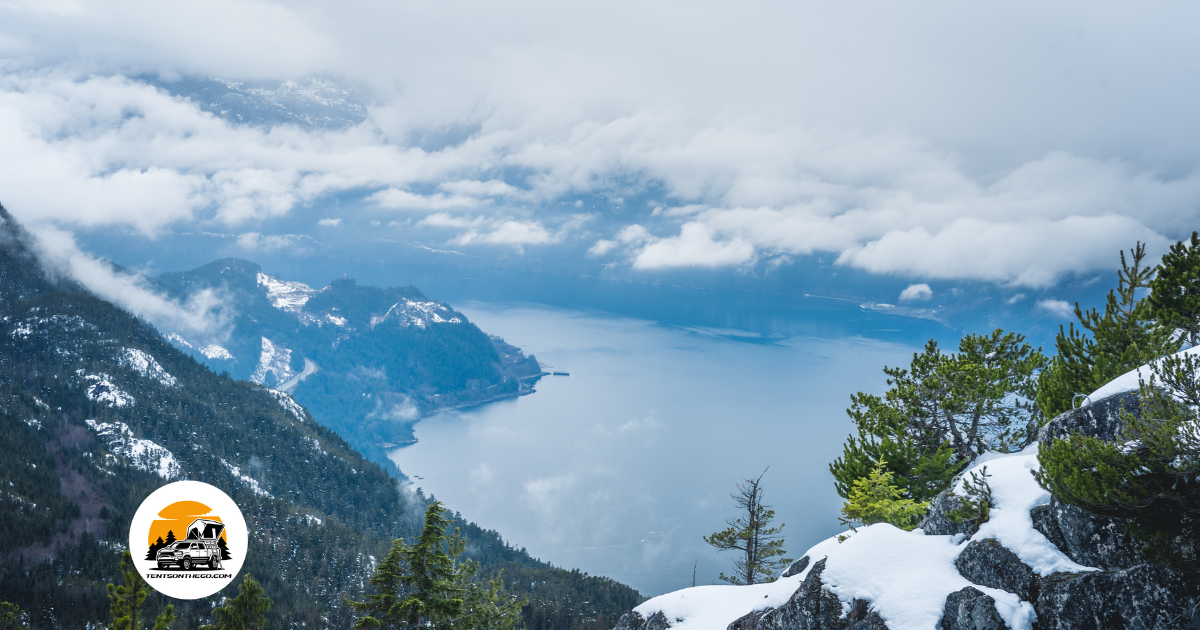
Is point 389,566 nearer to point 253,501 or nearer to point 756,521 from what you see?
point 756,521

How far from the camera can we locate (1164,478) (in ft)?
42.7

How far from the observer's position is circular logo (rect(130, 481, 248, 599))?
1892cm

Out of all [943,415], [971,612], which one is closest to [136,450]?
[943,415]

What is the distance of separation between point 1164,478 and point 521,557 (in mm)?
160511

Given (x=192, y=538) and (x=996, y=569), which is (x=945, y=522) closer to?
(x=996, y=569)

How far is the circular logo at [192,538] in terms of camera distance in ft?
62.1

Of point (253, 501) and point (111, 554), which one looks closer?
point (111, 554)

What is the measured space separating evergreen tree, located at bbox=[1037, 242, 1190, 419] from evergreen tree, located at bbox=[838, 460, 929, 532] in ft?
21.5

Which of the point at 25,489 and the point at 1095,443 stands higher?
the point at 25,489

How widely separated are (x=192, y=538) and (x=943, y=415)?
33.2m

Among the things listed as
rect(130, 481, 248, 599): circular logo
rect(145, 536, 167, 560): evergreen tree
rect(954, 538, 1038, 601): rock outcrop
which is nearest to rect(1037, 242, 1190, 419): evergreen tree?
rect(954, 538, 1038, 601): rock outcrop

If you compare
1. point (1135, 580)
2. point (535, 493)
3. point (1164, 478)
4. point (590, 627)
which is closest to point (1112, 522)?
point (1135, 580)

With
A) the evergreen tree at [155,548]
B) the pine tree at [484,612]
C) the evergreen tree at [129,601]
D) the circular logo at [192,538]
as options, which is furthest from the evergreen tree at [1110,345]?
the evergreen tree at [155,548]

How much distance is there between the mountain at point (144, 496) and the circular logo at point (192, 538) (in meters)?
89.8
